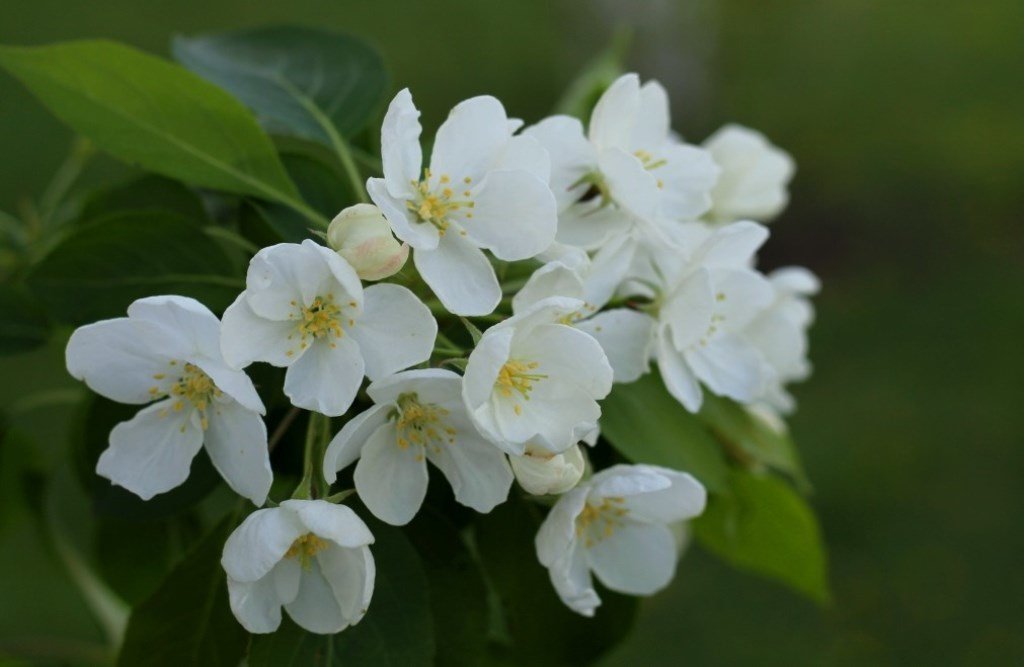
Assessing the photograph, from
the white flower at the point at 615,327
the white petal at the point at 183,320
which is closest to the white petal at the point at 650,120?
the white flower at the point at 615,327

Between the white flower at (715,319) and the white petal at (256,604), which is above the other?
the white flower at (715,319)

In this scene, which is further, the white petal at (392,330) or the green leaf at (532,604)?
the green leaf at (532,604)

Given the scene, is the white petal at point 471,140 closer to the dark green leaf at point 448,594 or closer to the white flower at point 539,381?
the white flower at point 539,381

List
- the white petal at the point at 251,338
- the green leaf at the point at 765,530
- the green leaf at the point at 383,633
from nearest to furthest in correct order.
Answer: the white petal at the point at 251,338 < the green leaf at the point at 383,633 < the green leaf at the point at 765,530

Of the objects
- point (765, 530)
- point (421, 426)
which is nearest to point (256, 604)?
point (421, 426)

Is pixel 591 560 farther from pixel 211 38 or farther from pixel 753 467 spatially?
pixel 211 38

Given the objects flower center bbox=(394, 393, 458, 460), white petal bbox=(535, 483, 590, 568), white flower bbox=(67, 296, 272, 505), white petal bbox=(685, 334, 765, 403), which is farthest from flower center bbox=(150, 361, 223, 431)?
Result: white petal bbox=(685, 334, 765, 403)

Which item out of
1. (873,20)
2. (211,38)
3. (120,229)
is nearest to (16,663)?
Answer: (120,229)

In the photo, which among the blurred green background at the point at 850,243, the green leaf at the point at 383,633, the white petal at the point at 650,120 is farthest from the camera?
the blurred green background at the point at 850,243

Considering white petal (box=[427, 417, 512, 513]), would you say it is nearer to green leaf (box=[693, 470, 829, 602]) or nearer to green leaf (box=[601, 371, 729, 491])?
green leaf (box=[601, 371, 729, 491])

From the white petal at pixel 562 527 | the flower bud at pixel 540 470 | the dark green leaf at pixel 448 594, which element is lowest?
the dark green leaf at pixel 448 594
